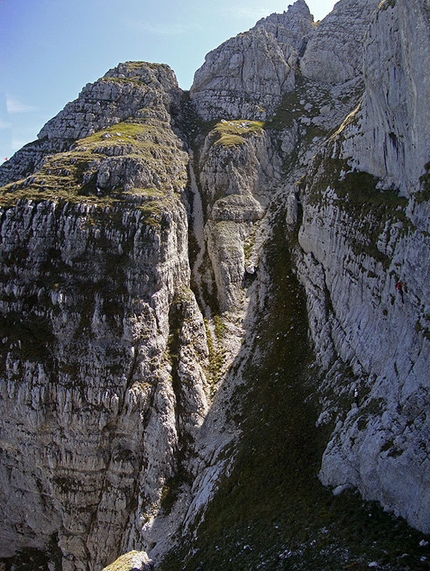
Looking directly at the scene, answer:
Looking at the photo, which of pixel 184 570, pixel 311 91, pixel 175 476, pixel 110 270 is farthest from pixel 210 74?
pixel 184 570

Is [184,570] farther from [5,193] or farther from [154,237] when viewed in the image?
[5,193]

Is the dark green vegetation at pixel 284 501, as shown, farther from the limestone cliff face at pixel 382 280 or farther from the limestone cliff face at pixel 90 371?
the limestone cliff face at pixel 90 371

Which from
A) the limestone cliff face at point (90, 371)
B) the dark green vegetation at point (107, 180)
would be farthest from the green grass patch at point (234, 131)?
the limestone cliff face at point (90, 371)

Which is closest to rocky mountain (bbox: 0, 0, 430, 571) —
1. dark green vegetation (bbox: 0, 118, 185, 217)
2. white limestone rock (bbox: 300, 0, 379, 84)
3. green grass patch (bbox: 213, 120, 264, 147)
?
dark green vegetation (bbox: 0, 118, 185, 217)

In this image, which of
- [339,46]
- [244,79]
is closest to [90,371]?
[244,79]

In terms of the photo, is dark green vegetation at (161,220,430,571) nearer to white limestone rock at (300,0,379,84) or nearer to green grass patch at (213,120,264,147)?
green grass patch at (213,120,264,147)

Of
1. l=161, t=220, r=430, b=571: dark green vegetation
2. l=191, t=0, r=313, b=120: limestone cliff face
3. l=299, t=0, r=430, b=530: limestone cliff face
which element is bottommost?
l=161, t=220, r=430, b=571: dark green vegetation

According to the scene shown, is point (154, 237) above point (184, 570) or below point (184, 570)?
above

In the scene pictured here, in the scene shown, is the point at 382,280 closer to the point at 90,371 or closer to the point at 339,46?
the point at 90,371
